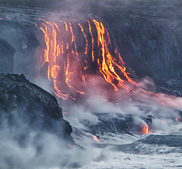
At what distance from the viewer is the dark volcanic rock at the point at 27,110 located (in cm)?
1997

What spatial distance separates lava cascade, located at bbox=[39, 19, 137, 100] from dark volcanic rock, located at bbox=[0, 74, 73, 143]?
26.6m

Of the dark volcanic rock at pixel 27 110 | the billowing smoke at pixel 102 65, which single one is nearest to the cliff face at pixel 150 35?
the billowing smoke at pixel 102 65

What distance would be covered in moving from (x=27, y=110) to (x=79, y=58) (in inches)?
1518

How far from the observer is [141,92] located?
58938mm

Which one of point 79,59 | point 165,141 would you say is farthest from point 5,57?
point 79,59

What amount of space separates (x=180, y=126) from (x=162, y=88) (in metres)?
15.4

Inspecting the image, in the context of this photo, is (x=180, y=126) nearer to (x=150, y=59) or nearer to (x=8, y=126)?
(x=150, y=59)

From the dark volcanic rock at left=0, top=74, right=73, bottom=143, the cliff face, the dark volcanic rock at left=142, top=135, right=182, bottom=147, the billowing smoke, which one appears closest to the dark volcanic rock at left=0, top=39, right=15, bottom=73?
the billowing smoke

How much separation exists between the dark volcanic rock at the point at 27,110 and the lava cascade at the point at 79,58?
26.6m

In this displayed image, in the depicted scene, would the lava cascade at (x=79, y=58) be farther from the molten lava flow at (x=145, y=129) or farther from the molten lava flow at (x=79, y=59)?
the molten lava flow at (x=145, y=129)

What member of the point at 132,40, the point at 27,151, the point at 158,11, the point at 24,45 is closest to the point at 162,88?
the point at 132,40

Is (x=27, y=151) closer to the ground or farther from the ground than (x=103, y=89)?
closer to the ground

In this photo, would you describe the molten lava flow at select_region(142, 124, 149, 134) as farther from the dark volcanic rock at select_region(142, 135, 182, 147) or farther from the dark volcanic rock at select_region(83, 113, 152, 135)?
the dark volcanic rock at select_region(142, 135, 182, 147)

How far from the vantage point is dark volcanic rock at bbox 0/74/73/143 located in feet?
65.5
